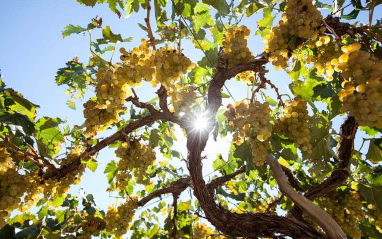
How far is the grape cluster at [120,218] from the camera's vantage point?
2516mm

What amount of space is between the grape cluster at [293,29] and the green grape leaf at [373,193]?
1274 millimetres

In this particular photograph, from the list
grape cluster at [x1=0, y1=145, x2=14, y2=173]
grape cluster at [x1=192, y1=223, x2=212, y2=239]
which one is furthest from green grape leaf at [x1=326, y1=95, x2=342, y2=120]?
grape cluster at [x1=0, y1=145, x2=14, y2=173]

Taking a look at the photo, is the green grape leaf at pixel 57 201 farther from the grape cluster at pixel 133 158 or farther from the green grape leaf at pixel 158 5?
the green grape leaf at pixel 158 5

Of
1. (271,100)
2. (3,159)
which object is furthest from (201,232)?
(3,159)

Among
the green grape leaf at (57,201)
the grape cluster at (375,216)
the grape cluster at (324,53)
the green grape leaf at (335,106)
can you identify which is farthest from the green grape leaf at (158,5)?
the grape cluster at (375,216)

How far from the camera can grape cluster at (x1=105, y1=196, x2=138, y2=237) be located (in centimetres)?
252

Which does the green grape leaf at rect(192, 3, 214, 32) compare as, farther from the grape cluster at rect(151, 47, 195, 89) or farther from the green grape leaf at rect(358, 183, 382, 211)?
the green grape leaf at rect(358, 183, 382, 211)

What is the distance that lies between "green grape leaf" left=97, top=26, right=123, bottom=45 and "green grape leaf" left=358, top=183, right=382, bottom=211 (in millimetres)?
2407

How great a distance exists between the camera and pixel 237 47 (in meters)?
1.97

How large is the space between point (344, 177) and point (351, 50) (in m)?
1.35

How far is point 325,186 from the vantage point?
214 cm

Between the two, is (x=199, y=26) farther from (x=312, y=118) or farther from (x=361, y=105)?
(x=361, y=105)

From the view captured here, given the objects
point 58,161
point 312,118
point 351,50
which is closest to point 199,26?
point 312,118

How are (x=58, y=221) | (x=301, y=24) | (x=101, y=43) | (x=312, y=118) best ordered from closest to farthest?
(x=301, y=24) → (x=312, y=118) → (x=101, y=43) → (x=58, y=221)
